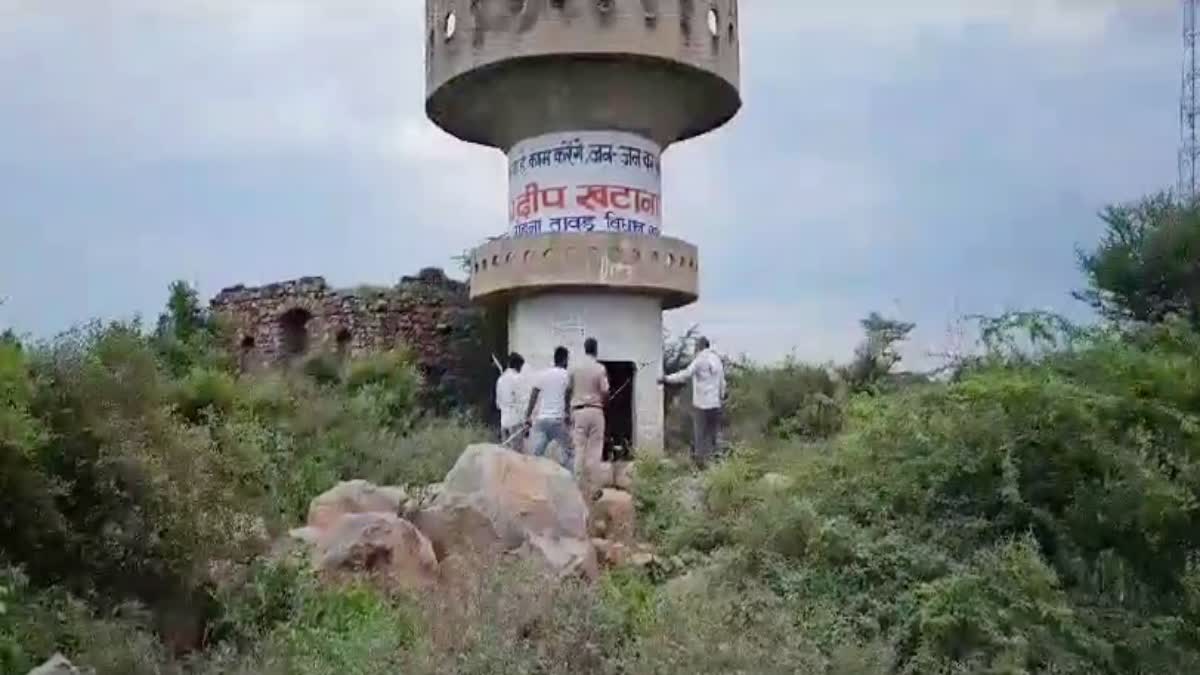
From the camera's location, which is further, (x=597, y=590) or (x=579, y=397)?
(x=579, y=397)

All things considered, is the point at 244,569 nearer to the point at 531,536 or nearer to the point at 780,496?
the point at 531,536

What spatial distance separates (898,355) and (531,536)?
937cm

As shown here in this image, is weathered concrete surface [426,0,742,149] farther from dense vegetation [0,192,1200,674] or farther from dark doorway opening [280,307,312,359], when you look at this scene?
dense vegetation [0,192,1200,674]

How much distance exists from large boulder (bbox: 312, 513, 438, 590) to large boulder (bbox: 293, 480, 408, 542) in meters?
0.39

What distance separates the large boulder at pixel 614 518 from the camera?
33.8 ft

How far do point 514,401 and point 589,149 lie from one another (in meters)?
4.49

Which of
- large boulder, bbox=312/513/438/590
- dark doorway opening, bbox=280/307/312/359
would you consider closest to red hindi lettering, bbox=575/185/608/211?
dark doorway opening, bbox=280/307/312/359

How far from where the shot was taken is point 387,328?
1848 cm

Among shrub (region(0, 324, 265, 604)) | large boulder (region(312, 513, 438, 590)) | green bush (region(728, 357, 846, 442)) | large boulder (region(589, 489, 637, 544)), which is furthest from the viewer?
green bush (region(728, 357, 846, 442))

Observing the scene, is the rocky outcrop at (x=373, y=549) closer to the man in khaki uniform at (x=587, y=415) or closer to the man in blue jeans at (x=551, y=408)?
the man in blue jeans at (x=551, y=408)

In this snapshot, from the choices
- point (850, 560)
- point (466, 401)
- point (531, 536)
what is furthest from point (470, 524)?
point (466, 401)

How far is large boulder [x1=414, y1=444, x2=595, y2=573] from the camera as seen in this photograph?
8938 millimetres

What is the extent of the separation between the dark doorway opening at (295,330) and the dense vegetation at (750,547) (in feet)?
26.7

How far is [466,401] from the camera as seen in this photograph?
1836 cm
